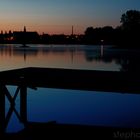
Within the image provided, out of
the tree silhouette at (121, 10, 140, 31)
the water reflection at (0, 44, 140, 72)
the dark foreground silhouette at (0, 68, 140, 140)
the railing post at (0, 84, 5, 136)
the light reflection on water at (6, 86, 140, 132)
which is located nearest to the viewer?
the dark foreground silhouette at (0, 68, 140, 140)

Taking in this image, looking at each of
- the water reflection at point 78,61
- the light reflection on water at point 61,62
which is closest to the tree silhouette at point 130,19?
the water reflection at point 78,61

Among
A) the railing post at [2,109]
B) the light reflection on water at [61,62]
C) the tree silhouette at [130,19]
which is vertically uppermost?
Answer: the tree silhouette at [130,19]

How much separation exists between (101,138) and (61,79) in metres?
1.86

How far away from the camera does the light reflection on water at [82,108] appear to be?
53.8 feet

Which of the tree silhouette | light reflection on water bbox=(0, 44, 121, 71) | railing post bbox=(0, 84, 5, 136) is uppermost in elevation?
the tree silhouette

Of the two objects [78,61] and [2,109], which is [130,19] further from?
[2,109]

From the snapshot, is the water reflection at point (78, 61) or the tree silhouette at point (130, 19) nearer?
the water reflection at point (78, 61)

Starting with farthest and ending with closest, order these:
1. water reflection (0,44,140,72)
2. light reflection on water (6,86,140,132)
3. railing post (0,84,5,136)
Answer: water reflection (0,44,140,72) < light reflection on water (6,86,140,132) < railing post (0,84,5,136)

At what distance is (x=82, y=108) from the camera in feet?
65.6

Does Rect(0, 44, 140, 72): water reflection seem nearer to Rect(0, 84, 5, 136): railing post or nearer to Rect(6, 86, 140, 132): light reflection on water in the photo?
Rect(6, 86, 140, 132): light reflection on water

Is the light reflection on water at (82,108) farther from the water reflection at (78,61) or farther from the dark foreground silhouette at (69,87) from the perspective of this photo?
the water reflection at (78,61)

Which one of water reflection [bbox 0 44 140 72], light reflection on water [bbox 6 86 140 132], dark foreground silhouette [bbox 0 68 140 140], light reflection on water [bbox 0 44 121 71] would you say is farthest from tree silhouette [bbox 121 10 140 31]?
dark foreground silhouette [bbox 0 68 140 140]

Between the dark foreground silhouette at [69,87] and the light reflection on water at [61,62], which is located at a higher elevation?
the dark foreground silhouette at [69,87]

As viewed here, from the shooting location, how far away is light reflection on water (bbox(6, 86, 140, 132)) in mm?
16391
